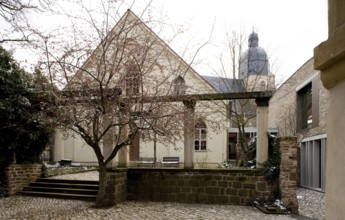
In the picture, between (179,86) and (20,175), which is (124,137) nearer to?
(179,86)

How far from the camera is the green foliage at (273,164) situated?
395 inches

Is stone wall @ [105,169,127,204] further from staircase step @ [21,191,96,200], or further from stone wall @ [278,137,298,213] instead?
stone wall @ [278,137,298,213]

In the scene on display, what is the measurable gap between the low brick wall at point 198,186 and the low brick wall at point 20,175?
381 cm

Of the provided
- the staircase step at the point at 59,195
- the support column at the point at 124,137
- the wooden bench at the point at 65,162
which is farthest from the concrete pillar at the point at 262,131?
the wooden bench at the point at 65,162

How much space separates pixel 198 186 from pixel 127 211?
105 inches

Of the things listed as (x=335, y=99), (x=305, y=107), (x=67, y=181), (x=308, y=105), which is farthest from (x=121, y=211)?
(x=305, y=107)

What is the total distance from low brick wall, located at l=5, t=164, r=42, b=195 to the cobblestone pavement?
77 centimetres

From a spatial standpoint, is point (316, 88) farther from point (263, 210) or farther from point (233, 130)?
point (233, 130)

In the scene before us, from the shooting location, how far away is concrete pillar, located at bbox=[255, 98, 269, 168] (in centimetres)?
1045

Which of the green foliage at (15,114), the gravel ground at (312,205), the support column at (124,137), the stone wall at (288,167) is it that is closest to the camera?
the support column at (124,137)

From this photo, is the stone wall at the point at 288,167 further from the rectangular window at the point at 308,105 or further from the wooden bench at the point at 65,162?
the wooden bench at the point at 65,162

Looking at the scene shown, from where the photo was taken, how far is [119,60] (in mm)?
9031

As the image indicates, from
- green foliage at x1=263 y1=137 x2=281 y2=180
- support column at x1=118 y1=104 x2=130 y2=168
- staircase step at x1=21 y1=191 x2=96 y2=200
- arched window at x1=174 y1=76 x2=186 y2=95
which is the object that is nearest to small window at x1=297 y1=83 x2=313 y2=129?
green foliage at x1=263 y1=137 x2=281 y2=180

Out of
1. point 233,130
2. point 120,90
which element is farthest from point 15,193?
point 233,130
